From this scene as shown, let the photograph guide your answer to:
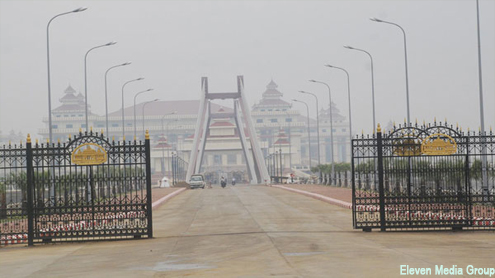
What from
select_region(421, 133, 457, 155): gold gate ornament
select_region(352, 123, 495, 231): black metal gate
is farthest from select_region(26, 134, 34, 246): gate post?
select_region(421, 133, 457, 155): gold gate ornament

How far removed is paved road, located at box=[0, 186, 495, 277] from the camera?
13164 mm

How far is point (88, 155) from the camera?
19.3m

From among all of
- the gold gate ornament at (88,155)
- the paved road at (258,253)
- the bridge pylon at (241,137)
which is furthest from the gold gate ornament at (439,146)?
the bridge pylon at (241,137)

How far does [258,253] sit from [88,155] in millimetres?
5699

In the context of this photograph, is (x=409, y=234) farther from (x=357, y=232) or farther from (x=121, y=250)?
(x=121, y=250)

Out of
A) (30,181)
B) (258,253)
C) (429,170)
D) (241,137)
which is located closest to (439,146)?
(429,170)

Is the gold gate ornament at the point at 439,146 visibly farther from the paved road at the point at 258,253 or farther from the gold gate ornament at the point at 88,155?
the gold gate ornament at the point at 88,155

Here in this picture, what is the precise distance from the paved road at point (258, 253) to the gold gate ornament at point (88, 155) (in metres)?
1.98

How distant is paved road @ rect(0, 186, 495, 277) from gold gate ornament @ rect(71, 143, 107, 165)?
198 cm

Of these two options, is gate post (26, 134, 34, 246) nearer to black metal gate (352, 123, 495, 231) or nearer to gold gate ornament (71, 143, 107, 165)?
gold gate ornament (71, 143, 107, 165)

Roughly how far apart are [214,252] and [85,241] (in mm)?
5295

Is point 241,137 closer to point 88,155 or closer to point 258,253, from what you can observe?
point 88,155

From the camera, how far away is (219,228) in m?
23.1

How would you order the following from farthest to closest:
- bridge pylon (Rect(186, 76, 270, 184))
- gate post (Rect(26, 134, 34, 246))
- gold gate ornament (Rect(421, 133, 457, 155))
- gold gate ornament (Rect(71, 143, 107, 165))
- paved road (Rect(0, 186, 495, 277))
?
bridge pylon (Rect(186, 76, 270, 184)), gold gate ornament (Rect(421, 133, 457, 155)), gate post (Rect(26, 134, 34, 246)), gold gate ornament (Rect(71, 143, 107, 165)), paved road (Rect(0, 186, 495, 277))
